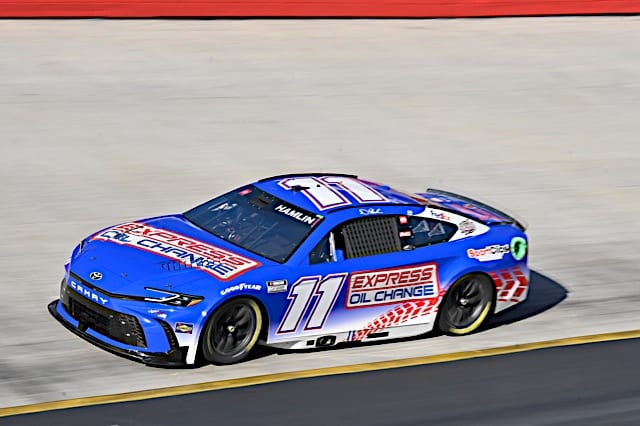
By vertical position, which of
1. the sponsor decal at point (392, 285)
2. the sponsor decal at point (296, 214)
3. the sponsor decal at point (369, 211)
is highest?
the sponsor decal at point (369, 211)

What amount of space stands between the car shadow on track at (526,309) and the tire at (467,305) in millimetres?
123

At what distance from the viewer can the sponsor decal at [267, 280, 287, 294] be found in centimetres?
888

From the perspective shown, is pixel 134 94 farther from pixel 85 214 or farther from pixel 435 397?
pixel 435 397

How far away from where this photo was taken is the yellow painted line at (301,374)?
8115mm

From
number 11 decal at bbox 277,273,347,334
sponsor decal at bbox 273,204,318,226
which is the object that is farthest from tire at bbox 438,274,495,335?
sponsor decal at bbox 273,204,318,226

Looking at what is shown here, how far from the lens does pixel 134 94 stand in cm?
1723

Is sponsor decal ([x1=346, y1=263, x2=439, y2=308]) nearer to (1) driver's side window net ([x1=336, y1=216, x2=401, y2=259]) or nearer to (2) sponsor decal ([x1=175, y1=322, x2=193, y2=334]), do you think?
(1) driver's side window net ([x1=336, y1=216, x2=401, y2=259])

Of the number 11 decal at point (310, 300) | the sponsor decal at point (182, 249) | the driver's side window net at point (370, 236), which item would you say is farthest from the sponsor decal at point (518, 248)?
the sponsor decal at point (182, 249)

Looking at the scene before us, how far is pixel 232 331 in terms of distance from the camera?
29.0 feet

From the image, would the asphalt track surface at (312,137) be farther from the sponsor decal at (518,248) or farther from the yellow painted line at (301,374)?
the sponsor decal at (518,248)

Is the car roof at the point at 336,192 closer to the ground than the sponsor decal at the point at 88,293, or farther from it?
farther from it

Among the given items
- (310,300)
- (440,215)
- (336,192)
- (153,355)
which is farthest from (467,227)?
(153,355)

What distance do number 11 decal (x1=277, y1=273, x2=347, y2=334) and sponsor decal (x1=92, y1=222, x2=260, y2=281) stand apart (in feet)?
1.35

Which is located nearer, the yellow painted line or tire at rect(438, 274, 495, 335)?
the yellow painted line
